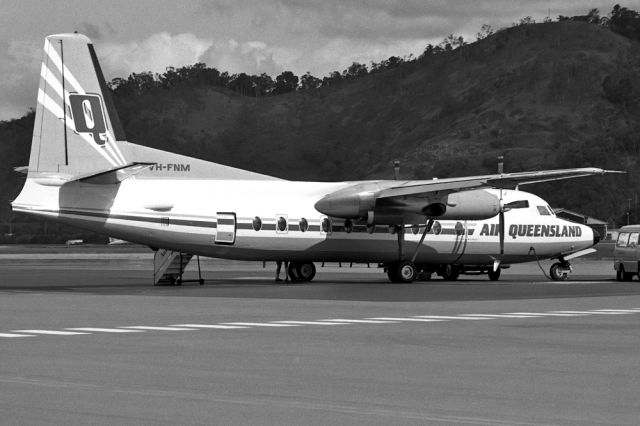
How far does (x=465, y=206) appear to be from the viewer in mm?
38031

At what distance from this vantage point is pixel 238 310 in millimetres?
23188

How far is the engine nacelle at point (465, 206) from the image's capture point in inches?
1479

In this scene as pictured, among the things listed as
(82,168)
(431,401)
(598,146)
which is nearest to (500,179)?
(82,168)

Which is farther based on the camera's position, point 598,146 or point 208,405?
point 598,146

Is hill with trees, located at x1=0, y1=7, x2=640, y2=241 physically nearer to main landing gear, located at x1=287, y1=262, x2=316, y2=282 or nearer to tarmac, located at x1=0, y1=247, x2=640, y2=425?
main landing gear, located at x1=287, y1=262, x2=316, y2=282

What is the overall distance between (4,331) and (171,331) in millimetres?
2590

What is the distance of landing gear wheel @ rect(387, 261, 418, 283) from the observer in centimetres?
3841

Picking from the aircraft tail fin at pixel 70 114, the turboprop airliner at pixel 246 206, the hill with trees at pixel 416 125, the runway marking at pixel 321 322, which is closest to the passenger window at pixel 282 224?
the turboprop airliner at pixel 246 206

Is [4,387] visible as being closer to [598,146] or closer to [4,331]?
[4,331]

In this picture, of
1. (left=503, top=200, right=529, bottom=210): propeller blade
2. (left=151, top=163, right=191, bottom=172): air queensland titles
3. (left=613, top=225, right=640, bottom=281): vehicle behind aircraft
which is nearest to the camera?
(left=151, top=163, right=191, bottom=172): air queensland titles

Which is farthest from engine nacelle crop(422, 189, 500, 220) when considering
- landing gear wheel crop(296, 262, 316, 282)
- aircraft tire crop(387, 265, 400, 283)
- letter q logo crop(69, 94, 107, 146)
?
letter q logo crop(69, 94, 107, 146)

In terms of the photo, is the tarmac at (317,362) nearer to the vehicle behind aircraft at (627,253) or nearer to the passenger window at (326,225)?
the passenger window at (326,225)

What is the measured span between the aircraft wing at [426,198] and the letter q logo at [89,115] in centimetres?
764

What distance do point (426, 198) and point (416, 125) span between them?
138753mm
